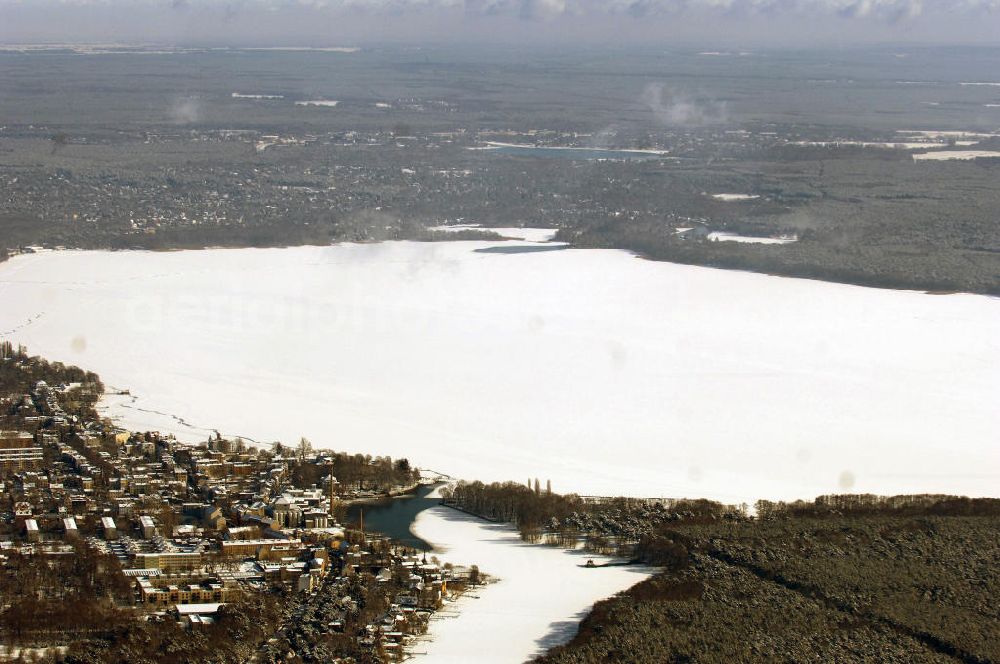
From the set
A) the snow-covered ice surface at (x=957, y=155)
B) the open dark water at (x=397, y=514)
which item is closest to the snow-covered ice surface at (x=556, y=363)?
the open dark water at (x=397, y=514)

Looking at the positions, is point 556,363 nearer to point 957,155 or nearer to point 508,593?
point 508,593

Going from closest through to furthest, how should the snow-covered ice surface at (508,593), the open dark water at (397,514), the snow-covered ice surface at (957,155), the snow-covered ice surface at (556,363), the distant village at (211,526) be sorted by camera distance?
the snow-covered ice surface at (508,593) → the distant village at (211,526) → the open dark water at (397,514) → the snow-covered ice surface at (556,363) → the snow-covered ice surface at (957,155)

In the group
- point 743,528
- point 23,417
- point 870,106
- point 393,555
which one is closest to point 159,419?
point 23,417

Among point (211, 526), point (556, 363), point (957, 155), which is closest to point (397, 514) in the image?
point (211, 526)

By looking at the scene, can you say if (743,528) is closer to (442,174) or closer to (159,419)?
(159,419)

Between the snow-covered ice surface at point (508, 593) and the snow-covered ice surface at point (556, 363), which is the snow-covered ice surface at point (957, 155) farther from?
the snow-covered ice surface at point (508, 593)

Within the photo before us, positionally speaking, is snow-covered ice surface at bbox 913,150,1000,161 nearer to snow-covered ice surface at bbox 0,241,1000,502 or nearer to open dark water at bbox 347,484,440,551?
snow-covered ice surface at bbox 0,241,1000,502
